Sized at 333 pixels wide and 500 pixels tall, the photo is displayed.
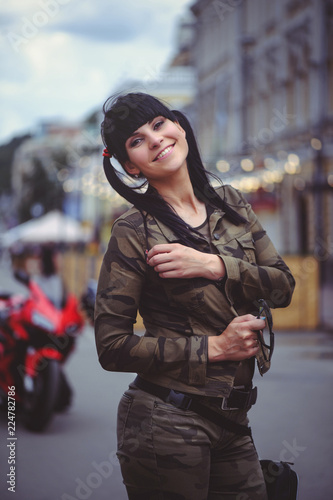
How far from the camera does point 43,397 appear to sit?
6.17 m

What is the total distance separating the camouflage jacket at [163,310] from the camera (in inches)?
84.4

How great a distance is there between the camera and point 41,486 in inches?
187

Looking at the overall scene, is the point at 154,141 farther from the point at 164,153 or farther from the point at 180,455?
the point at 180,455

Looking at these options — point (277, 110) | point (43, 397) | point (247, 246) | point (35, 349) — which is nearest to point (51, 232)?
point (277, 110)

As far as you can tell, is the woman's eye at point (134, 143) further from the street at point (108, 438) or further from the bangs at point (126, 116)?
the street at point (108, 438)

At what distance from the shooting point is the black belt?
2164 millimetres

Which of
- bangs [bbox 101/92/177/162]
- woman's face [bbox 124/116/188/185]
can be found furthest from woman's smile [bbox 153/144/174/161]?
bangs [bbox 101/92/177/162]

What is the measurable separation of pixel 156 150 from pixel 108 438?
4099 millimetres

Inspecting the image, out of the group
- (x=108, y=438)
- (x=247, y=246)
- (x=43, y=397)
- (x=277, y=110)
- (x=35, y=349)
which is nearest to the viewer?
(x=247, y=246)

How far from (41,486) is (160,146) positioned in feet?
10.3

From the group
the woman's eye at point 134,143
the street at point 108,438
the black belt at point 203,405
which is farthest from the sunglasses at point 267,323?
the street at point 108,438

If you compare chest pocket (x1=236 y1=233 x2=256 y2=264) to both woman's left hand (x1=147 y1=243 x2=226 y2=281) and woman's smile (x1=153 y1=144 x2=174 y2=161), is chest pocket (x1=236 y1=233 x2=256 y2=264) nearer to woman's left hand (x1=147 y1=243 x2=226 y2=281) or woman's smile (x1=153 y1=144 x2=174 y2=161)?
woman's left hand (x1=147 y1=243 x2=226 y2=281)

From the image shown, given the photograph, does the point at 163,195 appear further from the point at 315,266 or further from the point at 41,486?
the point at 315,266

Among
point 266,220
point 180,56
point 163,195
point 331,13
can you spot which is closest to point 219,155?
point 266,220
